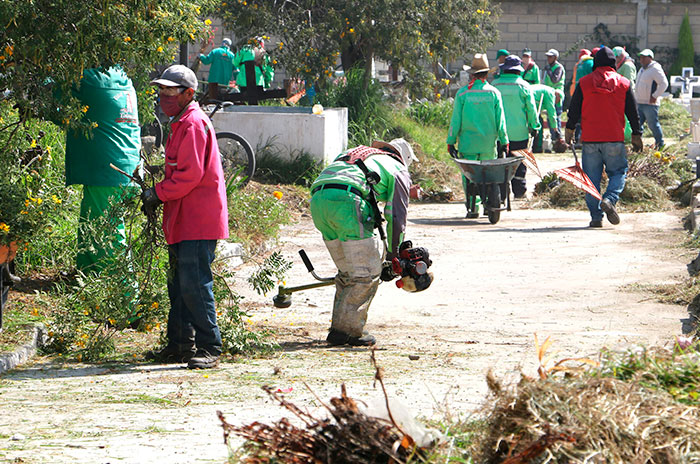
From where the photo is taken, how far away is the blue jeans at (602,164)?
12.5 m

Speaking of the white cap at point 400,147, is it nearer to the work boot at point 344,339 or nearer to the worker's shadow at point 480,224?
the work boot at point 344,339

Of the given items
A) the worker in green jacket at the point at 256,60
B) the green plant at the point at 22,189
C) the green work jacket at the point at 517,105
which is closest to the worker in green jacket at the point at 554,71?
the worker in green jacket at the point at 256,60

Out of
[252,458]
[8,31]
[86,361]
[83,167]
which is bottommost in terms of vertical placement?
[86,361]

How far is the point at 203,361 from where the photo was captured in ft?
20.5

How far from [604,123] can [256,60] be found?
24.8ft

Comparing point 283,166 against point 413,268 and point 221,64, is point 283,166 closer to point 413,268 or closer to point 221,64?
point 221,64

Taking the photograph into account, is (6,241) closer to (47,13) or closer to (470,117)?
(47,13)

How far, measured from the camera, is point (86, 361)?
6.59 m

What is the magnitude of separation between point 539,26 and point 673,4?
5.22m

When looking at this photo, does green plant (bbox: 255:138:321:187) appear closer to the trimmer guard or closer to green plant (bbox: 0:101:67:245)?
the trimmer guard

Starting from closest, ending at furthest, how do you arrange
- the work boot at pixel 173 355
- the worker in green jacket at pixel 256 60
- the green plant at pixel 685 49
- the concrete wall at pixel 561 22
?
the work boot at pixel 173 355
the worker in green jacket at pixel 256 60
the green plant at pixel 685 49
the concrete wall at pixel 561 22

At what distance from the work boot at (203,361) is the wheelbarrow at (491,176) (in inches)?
→ 275

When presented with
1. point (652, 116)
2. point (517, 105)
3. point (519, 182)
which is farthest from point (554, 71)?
point (517, 105)

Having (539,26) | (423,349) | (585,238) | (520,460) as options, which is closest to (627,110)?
(585,238)
